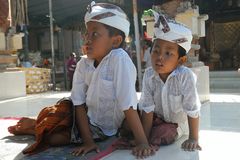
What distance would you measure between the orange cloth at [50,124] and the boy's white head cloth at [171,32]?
2.84ft

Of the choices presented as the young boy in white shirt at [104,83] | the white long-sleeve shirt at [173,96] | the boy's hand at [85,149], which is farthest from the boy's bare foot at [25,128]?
the white long-sleeve shirt at [173,96]

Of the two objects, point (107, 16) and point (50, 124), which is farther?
point (50, 124)

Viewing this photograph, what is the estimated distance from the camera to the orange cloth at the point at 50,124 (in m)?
2.66

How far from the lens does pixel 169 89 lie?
2650 mm

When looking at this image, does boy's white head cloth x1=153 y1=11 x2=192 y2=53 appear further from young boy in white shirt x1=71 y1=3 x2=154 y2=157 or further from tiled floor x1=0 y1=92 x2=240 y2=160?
tiled floor x1=0 y1=92 x2=240 y2=160

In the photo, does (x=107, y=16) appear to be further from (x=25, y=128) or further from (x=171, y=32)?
(x=25, y=128)

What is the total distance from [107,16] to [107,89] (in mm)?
513

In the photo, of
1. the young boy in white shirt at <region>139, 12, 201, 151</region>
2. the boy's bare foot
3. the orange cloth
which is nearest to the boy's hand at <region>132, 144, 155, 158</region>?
the young boy in white shirt at <region>139, 12, 201, 151</region>

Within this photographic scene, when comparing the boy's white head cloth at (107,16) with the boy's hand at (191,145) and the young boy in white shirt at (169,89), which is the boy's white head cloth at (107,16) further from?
the boy's hand at (191,145)

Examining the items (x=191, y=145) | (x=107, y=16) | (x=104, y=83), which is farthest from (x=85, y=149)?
(x=107, y=16)

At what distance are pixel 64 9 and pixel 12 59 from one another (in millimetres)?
6327

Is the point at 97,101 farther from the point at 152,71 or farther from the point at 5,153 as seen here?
the point at 5,153

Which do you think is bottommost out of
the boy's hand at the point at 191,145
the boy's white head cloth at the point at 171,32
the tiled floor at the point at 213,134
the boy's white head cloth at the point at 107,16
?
Answer: the tiled floor at the point at 213,134

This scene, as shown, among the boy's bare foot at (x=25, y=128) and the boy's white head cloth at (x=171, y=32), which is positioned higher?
the boy's white head cloth at (x=171, y=32)
